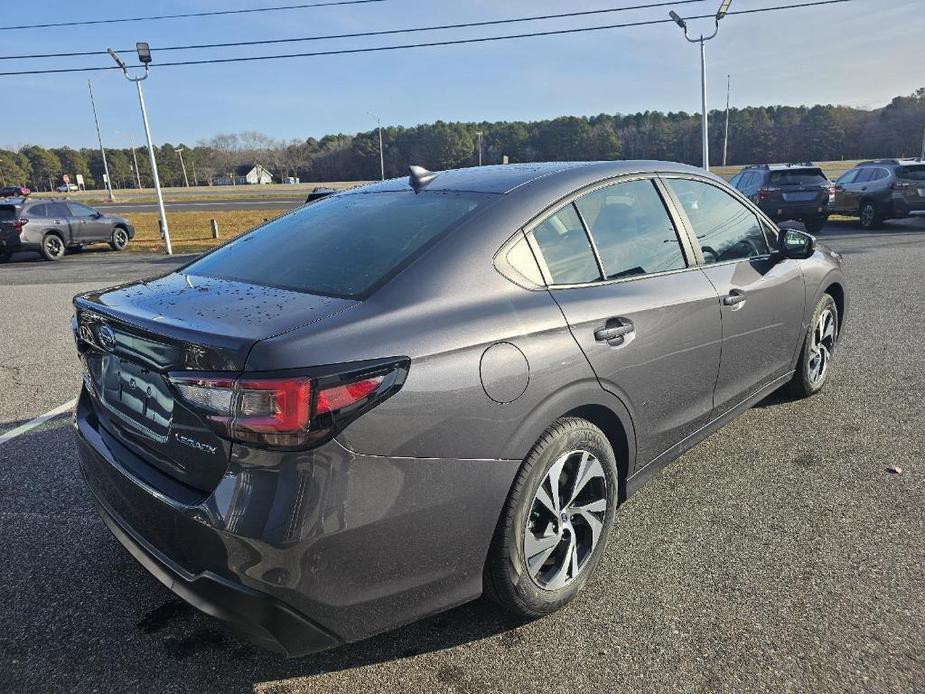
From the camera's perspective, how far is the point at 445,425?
1893 millimetres

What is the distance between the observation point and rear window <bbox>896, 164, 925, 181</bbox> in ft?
52.6

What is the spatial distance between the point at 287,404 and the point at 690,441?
7.13 feet

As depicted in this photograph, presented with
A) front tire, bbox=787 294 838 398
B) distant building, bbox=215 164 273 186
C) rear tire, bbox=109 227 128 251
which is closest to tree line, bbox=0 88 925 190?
distant building, bbox=215 164 273 186

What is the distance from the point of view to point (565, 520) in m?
2.39

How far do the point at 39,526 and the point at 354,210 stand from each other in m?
2.20

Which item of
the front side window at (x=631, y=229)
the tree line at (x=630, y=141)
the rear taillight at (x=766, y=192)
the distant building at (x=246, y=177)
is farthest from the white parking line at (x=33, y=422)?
the distant building at (x=246, y=177)

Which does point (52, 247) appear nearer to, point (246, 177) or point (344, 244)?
point (344, 244)

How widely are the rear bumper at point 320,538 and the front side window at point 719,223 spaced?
1.85m

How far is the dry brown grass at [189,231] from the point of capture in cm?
1983

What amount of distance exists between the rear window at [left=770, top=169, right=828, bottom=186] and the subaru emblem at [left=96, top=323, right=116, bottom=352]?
1708 cm

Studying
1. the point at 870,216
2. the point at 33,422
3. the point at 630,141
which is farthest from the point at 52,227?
the point at 630,141

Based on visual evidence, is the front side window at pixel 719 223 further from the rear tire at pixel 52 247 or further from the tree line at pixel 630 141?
the tree line at pixel 630 141

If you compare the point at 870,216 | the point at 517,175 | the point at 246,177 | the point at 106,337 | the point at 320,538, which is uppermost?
the point at 246,177

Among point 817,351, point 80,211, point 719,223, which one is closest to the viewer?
point 719,223
